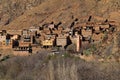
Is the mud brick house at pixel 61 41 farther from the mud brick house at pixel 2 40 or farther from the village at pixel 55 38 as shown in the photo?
the mud brick house at pixel 2 40

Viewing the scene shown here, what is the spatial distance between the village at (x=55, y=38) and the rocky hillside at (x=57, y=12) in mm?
7265

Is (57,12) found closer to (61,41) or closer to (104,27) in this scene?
(104,27)

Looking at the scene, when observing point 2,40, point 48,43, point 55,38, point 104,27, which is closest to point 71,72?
point 48,43

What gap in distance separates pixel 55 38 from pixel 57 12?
19734 mm

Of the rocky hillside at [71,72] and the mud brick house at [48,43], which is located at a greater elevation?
the mud brick house at [48,43]

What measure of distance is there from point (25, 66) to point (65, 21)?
26.3 metres

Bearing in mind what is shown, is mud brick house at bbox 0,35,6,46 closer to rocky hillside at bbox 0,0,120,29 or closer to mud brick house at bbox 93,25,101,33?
mud brick house at bbox 93,25,101,33

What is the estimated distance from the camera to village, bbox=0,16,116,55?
129 ft

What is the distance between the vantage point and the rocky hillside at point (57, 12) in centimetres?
5572

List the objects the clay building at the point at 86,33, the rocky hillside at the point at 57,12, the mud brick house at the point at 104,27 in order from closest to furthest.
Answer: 1. the clay building at the point at 86,33
2. the mud brick house at the point at 104,27
3. the rocky hillside at the point at 57,12

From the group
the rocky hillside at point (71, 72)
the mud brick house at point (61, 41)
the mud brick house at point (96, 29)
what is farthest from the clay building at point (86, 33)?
the rocky hillside at point (71, 72)

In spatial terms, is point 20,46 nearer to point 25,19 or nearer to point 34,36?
point 34,36

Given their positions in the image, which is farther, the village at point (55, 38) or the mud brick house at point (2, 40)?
the mud brick house at point (2, 40)

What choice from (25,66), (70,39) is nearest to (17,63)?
(25,66)
